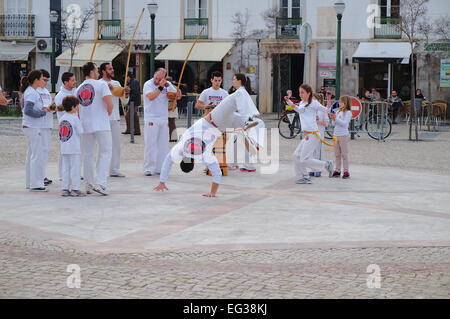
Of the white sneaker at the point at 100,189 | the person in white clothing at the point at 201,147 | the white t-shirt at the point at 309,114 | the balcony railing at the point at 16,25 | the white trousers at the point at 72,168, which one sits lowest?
the white sneaker at the point at 100,189

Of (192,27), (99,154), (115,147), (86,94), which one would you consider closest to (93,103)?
(86,94)

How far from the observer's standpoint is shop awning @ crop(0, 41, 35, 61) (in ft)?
126

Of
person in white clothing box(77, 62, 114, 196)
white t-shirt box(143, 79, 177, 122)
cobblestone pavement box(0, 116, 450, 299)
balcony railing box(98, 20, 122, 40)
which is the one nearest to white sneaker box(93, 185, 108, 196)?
person in white clothing box(77, 62, 114, 196)

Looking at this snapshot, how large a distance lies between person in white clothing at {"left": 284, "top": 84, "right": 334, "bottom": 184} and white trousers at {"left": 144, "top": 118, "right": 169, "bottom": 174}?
2.16m

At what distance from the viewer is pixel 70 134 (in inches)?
404

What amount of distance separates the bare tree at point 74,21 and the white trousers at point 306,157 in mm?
26597

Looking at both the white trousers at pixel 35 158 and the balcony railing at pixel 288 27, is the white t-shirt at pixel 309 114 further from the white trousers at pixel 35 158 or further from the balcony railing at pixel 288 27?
the balcony railing at pixel 288 27

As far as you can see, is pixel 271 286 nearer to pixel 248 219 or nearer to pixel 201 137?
pixel 248 219

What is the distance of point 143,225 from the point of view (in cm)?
846

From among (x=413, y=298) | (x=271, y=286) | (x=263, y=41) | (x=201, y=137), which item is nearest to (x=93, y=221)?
(x=201, y=137)

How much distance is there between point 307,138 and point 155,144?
255 cm

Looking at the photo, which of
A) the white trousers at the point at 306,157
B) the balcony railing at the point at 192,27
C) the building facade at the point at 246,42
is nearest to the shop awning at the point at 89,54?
the building facade at the point at 246,42

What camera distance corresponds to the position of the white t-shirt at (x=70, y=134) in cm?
1021

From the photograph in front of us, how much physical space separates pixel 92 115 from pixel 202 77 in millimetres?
26431
